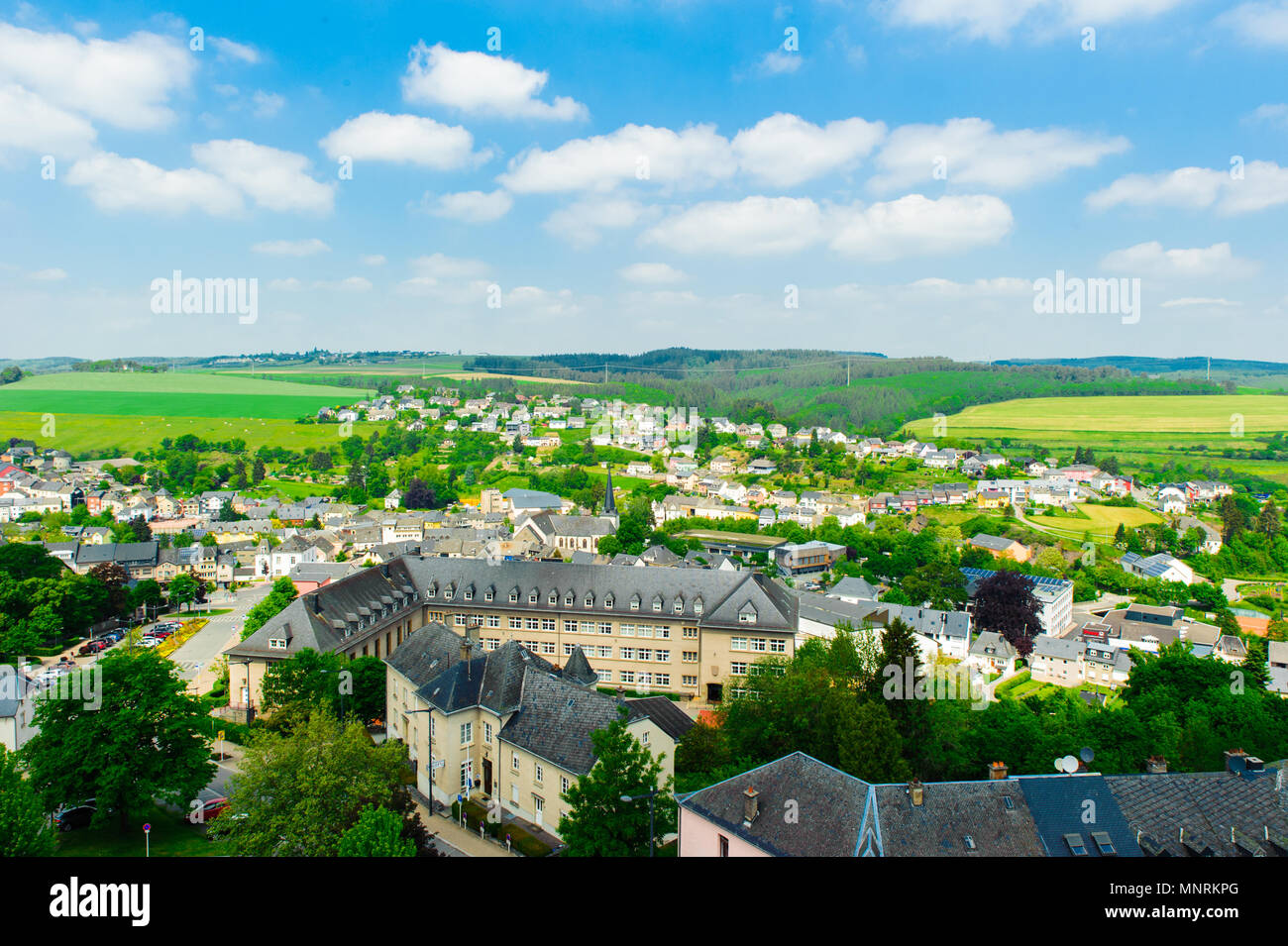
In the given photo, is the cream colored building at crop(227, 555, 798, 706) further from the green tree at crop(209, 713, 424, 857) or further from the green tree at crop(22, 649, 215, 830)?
the green tree at crop(209, 713, 424, 857)

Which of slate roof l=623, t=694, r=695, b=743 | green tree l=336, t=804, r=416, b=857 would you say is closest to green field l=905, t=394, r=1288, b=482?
slate roof l=623, t=694, r=695, b=743

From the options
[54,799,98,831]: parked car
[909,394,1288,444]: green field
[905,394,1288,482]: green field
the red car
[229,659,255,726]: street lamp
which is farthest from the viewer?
[909,394,1288,444]: green field

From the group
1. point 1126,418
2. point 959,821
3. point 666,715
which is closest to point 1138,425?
point 1126,418

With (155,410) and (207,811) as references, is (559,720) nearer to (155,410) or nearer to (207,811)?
(207,811)

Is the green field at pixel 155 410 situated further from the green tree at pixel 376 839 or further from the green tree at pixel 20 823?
the green tree at pixel 376 839

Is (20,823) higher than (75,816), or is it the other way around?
(20,823)

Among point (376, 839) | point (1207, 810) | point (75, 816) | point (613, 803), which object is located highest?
Result: point (376, 839)
